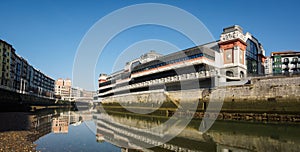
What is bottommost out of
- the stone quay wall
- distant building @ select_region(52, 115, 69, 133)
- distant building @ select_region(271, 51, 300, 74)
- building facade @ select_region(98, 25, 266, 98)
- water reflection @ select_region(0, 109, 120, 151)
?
distant building @ select_region(52, 115, 69, 133)

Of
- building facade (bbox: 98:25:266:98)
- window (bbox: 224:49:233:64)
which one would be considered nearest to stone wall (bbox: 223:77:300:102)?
building facade (bbox: 98:25:266:98)

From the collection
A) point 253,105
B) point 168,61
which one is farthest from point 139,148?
point 168,61

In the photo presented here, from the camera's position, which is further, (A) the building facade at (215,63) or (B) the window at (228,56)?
(B) the window at (228,56)

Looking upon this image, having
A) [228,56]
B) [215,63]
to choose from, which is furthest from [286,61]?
[215,63]

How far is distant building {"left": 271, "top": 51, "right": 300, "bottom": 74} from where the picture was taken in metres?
88.4

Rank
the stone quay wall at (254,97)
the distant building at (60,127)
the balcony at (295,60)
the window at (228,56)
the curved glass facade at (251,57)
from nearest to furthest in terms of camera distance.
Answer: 1. the stone quay wall at (254,97)
2. the distant building at (60,127)
3. the window at (228,56)
4. the curved glass facade at (251,57)
5. the balcony at (295,60)

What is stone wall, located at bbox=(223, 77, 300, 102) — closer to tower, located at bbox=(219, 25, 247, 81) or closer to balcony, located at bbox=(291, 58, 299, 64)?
tower, located at bbox=(219, 25, 247, 81)

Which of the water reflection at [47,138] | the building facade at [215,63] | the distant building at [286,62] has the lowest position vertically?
the water reflection at [47,138]

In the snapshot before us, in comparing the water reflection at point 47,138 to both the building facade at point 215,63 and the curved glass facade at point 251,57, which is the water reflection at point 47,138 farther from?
the curved glass facade at point 251,57

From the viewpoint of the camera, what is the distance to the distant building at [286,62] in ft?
290

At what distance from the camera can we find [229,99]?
32.7m

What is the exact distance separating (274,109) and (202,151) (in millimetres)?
16823

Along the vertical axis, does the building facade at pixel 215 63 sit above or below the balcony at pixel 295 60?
below

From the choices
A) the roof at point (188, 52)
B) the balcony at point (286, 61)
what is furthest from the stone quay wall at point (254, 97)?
the balcony at point (286, 61)
